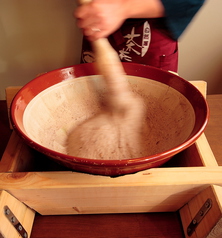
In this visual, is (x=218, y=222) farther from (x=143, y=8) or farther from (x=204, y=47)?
(x=204, y=47)

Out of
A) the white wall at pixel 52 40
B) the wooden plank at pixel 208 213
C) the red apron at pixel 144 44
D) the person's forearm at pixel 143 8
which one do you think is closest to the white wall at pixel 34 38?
the white wall at pixel 52 40

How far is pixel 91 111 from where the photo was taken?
0.69 metres

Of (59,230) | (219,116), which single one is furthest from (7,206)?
(219,116)

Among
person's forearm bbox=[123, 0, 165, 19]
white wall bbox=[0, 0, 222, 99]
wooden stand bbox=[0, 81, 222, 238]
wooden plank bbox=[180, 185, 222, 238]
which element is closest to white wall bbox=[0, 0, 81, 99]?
white wall bbox=[0, 0, 222, 99]

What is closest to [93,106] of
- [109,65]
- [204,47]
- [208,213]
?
A: [109,65]

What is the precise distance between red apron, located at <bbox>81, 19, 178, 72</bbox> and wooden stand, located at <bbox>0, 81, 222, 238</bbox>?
0.46m

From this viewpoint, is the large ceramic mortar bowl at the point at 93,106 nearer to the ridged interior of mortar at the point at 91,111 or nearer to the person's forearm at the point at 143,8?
the ridged interior of mortar at the point at 91,111

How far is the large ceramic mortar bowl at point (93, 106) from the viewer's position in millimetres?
516

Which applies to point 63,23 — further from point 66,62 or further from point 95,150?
point 95,150

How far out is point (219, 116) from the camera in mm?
825

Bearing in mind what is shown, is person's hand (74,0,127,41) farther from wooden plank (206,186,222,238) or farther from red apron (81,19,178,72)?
wooden plank (206,186,222,238)

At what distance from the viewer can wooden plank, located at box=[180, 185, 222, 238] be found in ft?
1.39

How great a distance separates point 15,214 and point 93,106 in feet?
1.16

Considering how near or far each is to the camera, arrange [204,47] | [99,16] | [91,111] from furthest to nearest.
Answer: [204,47] → [91,111] → [99,16]
